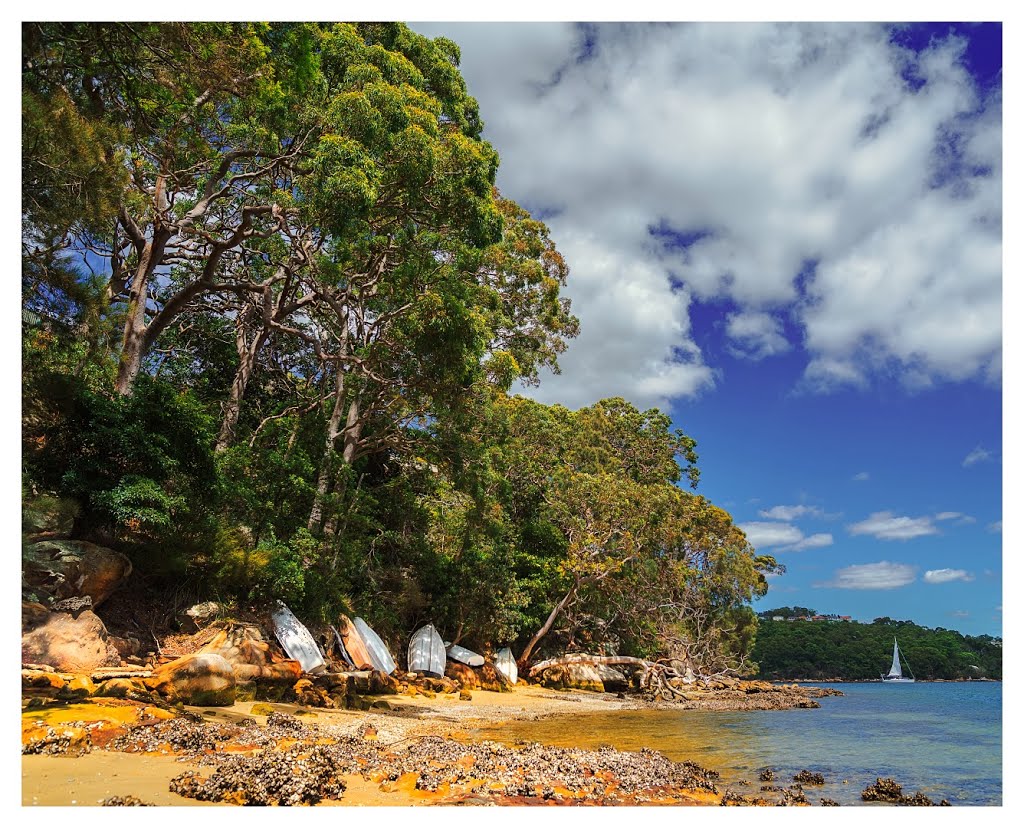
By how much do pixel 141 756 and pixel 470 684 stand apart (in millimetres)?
14103

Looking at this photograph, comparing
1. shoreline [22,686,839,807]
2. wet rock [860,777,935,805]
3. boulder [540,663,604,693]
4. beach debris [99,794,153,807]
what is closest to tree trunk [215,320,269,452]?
shoreline [22,686,839,807]

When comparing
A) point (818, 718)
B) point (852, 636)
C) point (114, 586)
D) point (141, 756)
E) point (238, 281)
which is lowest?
point (852, 636)

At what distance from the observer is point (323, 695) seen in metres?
11.1

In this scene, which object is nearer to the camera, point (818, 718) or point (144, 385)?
point (144, 385)

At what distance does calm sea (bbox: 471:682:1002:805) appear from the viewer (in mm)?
8938

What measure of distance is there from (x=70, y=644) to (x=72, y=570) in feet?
3.90

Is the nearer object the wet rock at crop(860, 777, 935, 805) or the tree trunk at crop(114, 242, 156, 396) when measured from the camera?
the wet rock at crop(860, 777, 935, 805)

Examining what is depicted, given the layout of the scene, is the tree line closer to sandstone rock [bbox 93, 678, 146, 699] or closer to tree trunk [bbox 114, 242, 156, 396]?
tree trunk [bbox 114, 242, 156, 396]

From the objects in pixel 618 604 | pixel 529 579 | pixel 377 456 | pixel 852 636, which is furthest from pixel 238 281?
pixel 852 636

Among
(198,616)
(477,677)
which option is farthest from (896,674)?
(198,616)

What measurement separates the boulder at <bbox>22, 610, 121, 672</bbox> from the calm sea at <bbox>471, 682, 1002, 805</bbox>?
17.9 feet

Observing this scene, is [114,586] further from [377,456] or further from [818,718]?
[818,718]

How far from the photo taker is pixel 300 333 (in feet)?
50.0

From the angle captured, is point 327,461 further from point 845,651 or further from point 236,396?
point 845,651
